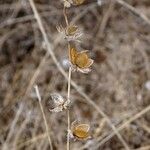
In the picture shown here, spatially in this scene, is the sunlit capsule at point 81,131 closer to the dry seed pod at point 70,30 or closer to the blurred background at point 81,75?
the dry seed pod at point 70,30

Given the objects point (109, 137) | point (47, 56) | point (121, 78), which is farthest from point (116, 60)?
point (109, 137)

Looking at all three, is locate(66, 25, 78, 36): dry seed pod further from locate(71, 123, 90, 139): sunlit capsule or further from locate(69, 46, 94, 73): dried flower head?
locate(71, 123, 90, 139): sunlit capsule

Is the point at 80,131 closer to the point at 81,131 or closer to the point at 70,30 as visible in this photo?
the point at 81,131

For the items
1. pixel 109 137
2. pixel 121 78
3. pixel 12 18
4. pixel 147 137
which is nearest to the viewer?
pixel 109 137

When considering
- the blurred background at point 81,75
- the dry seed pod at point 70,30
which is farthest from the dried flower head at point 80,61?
the blurred background at point 81,75

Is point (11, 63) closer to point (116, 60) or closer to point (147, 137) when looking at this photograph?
point (116, 60)

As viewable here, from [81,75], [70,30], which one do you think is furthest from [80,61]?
[81,75]
